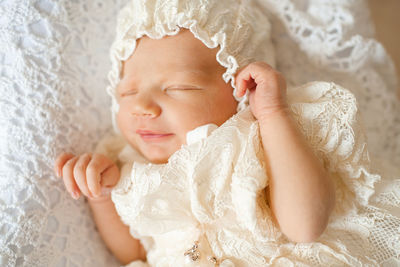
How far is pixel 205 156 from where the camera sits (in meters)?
1.05

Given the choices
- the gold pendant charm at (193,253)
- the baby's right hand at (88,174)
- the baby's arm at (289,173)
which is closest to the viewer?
the baby's arm at (289,173)

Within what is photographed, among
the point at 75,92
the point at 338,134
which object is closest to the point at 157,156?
the point at 75,92

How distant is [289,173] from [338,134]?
7.6 inches

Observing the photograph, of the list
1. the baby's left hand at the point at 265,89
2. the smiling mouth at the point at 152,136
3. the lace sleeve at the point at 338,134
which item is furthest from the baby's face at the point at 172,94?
the lace sleeve at the point at 338,134

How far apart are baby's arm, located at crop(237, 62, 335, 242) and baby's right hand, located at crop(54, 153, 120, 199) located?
57 cm

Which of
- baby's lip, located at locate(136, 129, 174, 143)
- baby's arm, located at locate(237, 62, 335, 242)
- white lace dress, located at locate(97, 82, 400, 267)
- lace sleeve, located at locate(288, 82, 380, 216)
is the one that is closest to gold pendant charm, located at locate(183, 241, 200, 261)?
white lace dress, located at locate(97, 82, 400, 267)

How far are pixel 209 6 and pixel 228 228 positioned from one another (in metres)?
0.76

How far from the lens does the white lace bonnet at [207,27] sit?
4.01 feet

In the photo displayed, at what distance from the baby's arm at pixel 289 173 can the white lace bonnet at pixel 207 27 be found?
210mm

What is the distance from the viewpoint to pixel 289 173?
988 millimetres

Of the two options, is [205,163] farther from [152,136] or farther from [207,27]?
[207,27]

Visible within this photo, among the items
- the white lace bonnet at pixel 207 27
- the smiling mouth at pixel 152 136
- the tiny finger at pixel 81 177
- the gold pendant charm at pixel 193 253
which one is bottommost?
the gold pendant charm at pixel 193 253

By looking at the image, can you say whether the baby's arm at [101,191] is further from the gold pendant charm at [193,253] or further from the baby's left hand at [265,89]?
the baby's left hand at [265,89]

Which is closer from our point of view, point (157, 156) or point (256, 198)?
point (256, 198)
